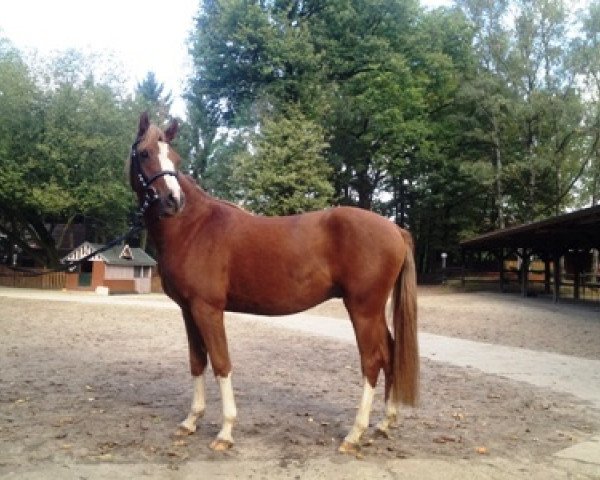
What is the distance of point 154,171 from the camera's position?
4.18 metres

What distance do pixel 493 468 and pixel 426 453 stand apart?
49 cm

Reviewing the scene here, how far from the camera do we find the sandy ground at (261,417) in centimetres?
366

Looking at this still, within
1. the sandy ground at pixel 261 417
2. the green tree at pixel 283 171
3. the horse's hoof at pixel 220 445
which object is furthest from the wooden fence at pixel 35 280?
the horse's hoof at pixel 220 445

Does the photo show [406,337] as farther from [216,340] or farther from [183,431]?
[183,431]

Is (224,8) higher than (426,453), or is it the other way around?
(224,8)

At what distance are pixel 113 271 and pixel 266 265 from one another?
27.6 meters

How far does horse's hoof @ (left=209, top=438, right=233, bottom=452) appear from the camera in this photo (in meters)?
3.94

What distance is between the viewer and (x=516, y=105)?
29.1m

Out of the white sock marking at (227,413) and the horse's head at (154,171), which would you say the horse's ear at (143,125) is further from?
the white sock marking at (227,413)

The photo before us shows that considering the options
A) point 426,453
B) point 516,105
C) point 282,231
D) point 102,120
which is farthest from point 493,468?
point 102,120

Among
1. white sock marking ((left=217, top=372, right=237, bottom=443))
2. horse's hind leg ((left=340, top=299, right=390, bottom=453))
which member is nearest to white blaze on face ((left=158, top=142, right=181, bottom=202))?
white sock marking ((left=217, top=372, right=237, bottom=443))

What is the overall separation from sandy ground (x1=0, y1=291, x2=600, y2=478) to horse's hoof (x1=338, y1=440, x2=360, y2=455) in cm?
6

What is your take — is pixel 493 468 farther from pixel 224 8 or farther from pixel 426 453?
pixel 224 8

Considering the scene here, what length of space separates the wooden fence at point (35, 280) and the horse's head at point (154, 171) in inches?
1125
